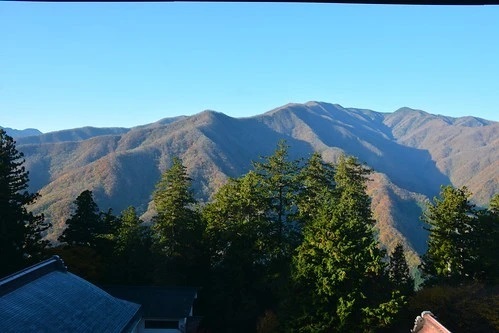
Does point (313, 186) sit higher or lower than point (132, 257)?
higher

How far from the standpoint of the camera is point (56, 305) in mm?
17219

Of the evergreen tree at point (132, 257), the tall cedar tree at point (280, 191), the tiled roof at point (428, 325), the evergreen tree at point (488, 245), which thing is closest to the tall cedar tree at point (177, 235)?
the evergreen tree at point (132, 257)

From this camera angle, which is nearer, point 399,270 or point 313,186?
Answer: point 399,270

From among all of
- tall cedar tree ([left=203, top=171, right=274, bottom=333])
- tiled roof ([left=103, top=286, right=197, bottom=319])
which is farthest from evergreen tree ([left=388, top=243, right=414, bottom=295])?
tiled roof ([left=103, top=286, right=197, bottom=319])

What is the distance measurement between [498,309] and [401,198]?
111 metres

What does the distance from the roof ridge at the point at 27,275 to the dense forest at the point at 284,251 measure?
5196 mm

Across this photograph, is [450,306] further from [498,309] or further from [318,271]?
[318,271]

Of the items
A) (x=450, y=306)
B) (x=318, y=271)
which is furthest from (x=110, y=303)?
(x=450, y=306)

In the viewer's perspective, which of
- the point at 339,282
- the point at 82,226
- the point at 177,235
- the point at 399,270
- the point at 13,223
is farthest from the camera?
the point at 82,226

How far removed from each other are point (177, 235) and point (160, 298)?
5863 mm

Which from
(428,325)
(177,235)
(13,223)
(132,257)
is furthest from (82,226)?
(428,325)

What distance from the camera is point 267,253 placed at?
28219 mm

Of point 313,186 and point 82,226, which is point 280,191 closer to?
point 313,186

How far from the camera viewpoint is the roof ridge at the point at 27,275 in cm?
1594
